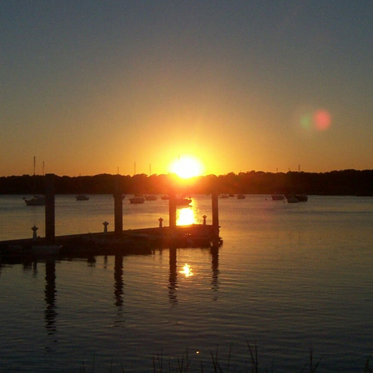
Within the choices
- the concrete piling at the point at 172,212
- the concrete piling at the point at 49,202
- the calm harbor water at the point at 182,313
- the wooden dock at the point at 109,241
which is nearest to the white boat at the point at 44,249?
the wooden dock at the point at 109,241

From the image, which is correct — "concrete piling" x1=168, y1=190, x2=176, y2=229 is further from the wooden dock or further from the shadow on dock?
the shadow on dock

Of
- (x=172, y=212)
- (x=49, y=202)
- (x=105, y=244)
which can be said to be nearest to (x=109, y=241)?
(x=105, y=244)

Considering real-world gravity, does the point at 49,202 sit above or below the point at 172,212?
above

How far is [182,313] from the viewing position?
771 inches

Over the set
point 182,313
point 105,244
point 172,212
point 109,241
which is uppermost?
point 172,212

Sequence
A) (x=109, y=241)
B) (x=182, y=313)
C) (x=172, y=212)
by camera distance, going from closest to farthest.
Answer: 1. (x=182, y=313)
2. (x=109, y=241)
3. (x=172, y=212)

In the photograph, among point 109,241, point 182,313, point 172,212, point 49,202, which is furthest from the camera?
point 172,212

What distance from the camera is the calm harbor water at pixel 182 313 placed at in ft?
48.7

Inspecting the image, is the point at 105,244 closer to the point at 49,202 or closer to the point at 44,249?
the point at 44,249

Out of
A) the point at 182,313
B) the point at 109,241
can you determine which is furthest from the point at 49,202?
the point at 182,313

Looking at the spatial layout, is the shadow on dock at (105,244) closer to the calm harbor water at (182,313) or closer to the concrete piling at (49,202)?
the concrete piling at (49,202)

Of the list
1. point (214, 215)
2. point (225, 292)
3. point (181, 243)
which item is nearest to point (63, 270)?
point (225, 292)

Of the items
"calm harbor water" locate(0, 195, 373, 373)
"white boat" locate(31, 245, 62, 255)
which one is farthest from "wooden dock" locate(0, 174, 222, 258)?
"calm harbor water" locate(0, 195, 373, 373)

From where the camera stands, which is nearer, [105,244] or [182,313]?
[182,313]
